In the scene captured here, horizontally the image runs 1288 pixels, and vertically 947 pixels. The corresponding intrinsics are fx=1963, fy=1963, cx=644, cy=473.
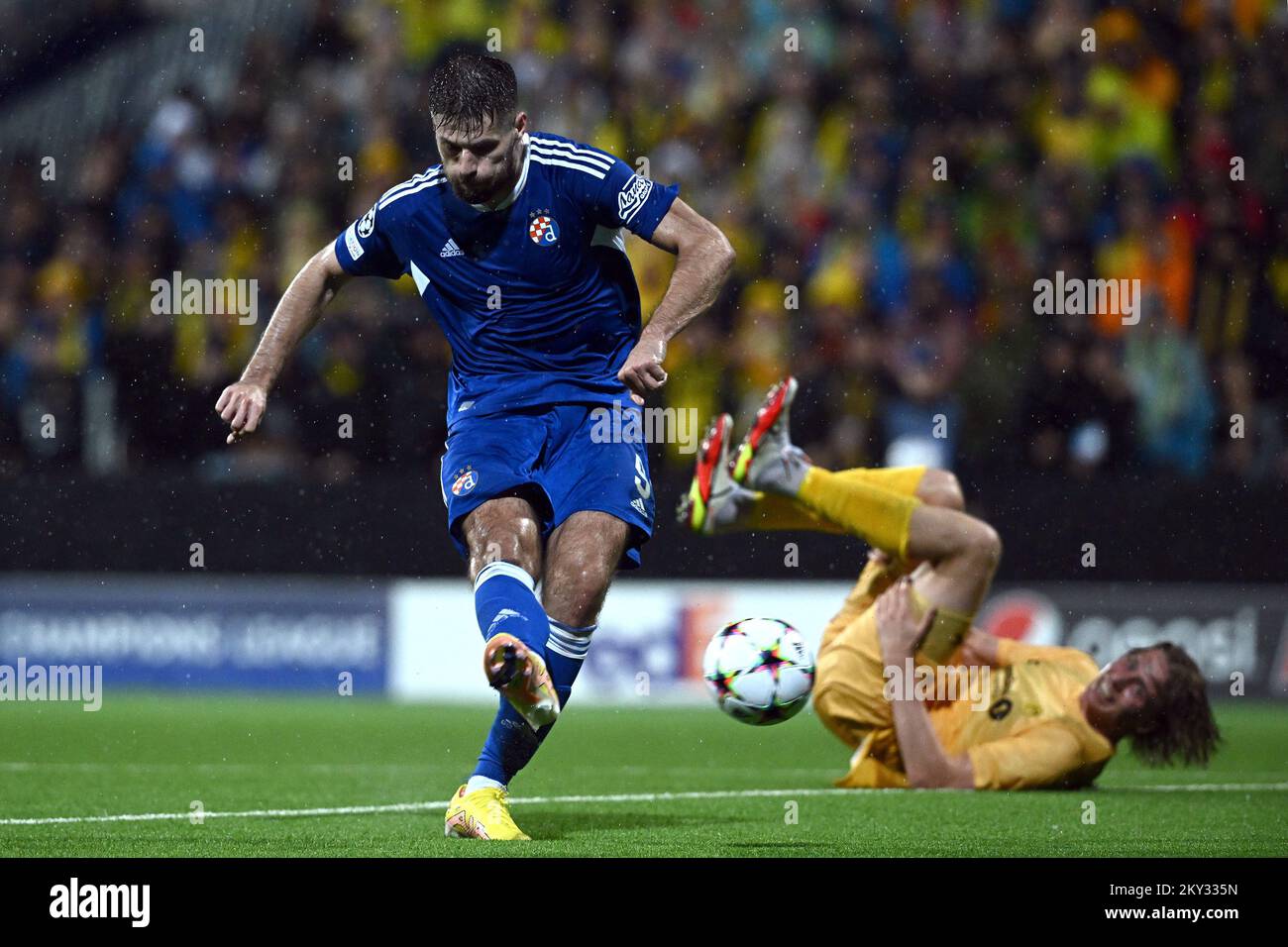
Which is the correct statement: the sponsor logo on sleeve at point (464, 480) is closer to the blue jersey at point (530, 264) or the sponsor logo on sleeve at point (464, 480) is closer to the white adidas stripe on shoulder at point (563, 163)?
the blue jersey at point (530, 264)

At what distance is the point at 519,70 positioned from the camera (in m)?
14.7

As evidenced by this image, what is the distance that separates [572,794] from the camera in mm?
7633

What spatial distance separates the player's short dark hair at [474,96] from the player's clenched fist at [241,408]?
1004 millimetres

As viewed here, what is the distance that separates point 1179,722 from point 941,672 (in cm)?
92

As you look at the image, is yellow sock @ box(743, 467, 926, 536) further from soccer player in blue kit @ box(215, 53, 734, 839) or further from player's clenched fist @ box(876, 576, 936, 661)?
soccer player in blue kit @ box(215, 53, 734, 839)

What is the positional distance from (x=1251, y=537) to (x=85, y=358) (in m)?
7.84

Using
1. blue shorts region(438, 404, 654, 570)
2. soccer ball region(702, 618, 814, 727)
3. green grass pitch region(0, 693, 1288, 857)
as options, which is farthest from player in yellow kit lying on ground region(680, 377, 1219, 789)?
blue shorts region(438, 404, 654, 570)

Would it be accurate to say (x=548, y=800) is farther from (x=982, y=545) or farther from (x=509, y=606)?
(x=509, y=606)

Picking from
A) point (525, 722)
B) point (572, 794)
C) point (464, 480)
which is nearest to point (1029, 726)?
point (572, 794)

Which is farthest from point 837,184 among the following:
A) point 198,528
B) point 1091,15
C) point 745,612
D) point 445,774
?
point 445,774

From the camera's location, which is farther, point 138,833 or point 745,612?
point 745,612

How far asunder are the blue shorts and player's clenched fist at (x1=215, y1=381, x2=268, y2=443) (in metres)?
0.61

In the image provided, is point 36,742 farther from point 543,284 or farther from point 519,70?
point 519,70

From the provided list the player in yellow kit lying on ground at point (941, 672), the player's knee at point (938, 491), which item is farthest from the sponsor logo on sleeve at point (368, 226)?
the player's knee at point (938, 491)
